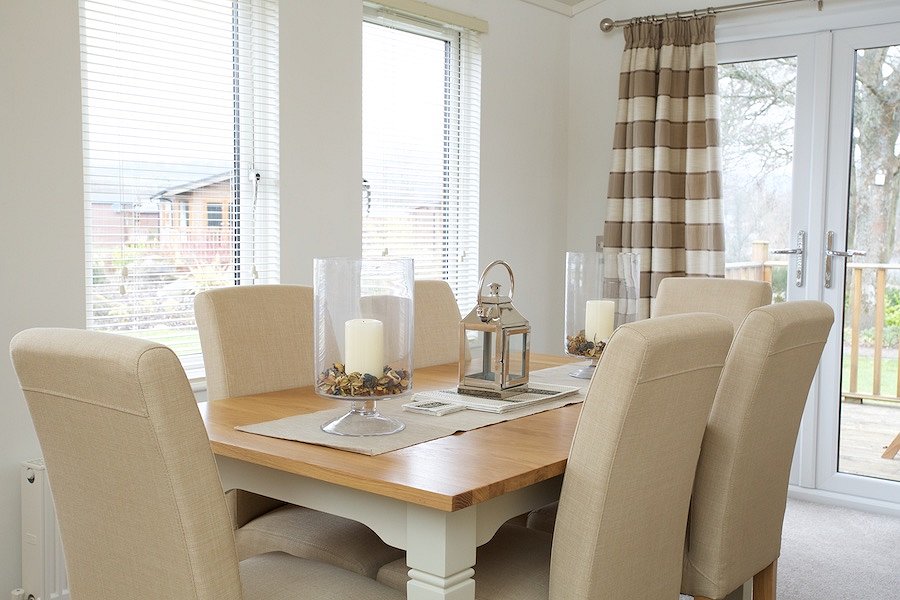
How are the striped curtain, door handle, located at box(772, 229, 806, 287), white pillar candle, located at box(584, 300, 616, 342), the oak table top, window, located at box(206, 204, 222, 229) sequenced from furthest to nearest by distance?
the striped curtain → door handle, located at box(772, 229, 806, 287) → window, located at box(206, 204, 222, 229) → white pillar candle, located at box(584, 300, 616, 342) → the oak table top

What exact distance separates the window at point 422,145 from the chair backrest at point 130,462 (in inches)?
99.9

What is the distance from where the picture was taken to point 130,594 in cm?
157

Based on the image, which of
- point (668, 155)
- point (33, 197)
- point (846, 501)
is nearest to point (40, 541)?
point (33, 197)

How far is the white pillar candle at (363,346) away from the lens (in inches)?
73.9

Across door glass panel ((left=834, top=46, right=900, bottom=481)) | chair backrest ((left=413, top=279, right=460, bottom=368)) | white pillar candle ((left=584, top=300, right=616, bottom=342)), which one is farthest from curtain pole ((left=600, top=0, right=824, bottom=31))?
white pillar candle ((left=584, top=300, right=616, bottom=342))

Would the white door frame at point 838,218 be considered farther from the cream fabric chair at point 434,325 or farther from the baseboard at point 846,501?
the cream fabric chair at point 434,325

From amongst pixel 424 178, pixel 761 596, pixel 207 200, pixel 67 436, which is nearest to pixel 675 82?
pixel 424 178

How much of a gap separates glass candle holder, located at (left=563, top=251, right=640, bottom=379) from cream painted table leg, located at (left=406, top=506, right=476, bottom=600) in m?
1.17

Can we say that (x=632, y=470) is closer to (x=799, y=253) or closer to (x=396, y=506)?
(x=396, y=506)

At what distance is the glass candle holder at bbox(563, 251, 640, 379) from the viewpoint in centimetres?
271

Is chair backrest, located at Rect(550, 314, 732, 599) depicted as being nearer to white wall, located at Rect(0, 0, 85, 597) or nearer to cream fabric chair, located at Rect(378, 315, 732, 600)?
cream fabric chair, located at Rect(378, 315, 732, 600)

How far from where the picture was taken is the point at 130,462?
4.82 feet

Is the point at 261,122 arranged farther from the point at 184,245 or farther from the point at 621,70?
the point at 621,70

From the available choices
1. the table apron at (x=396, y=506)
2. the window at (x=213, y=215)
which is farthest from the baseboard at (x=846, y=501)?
the window at (x=213, y=215)
